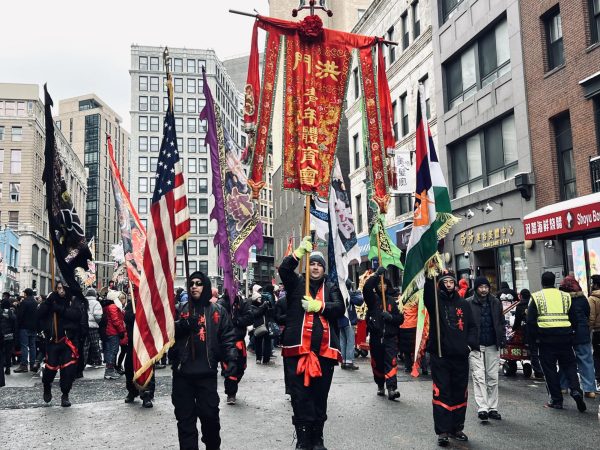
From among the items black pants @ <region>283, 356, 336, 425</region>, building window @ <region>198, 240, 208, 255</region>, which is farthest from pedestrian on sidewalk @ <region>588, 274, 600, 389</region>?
building window @ <region>198, 240, 208, 255</region>

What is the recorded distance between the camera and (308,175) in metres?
9.34

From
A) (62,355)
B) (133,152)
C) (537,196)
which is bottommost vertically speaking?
(62,355)

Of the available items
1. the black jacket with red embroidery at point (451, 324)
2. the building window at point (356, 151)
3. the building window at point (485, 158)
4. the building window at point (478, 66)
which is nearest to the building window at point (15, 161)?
the building window at point (356, 151)

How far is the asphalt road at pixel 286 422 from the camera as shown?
7273mm

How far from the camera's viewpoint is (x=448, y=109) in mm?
23875

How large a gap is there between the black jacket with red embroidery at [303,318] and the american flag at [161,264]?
126 centimetres

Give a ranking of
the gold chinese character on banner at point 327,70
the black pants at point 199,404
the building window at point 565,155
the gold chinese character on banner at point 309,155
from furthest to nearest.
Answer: the building window at point 565,155 → the gold chinese character on banner at point 327,70 → the gold chinese character on banner at point 309,155 → the black pants at point 199,404

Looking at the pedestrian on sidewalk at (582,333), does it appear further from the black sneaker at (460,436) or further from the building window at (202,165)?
the building window at (202,165)

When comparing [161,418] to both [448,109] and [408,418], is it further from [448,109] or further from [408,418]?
[448,109]

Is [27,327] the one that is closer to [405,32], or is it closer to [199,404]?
[199,404]

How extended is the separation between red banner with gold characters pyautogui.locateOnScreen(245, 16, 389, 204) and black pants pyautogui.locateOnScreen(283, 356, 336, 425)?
319cm

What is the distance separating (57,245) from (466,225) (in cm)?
1587

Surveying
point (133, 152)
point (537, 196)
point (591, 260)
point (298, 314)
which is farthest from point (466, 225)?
A: point (133, 152)

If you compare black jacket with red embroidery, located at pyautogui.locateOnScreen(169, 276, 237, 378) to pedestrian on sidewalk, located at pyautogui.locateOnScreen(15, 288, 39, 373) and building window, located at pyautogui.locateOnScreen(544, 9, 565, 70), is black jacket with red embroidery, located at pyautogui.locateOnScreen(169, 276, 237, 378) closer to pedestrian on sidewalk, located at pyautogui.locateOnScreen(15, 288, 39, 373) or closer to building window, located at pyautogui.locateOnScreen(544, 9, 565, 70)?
pedestrian on sidewalk, located at pyautogui.locateOnScreen(15, 288, 39, 373)
